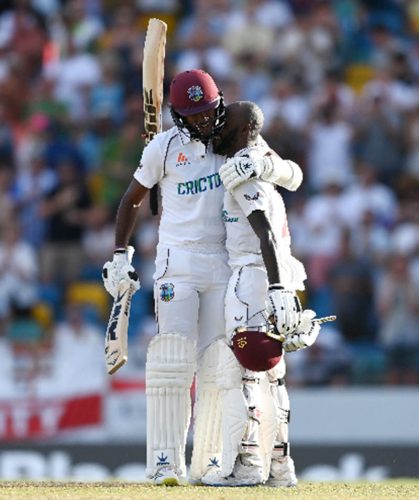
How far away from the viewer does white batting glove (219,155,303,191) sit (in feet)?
20.7

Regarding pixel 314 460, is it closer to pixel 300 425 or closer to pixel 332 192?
pixel 300 425

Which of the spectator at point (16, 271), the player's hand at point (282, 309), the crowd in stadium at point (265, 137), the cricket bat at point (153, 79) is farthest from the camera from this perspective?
the spectator at point (16, 271)

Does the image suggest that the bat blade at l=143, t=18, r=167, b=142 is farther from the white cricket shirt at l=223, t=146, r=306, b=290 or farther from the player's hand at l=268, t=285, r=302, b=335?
the player's hand at l=268, t=285, r=302, b=335

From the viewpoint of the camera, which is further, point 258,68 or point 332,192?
point 258,68

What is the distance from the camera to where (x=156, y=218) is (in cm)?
1185

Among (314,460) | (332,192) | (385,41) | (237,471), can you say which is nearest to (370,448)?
(314,460)

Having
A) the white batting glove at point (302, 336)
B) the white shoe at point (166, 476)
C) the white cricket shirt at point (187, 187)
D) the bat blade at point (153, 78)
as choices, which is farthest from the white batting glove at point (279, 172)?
the white shoe at point (166, 476)

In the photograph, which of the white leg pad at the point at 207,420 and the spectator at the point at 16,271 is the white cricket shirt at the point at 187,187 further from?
the spectator at the point at 16,271

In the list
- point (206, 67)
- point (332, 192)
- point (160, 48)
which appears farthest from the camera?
point (206, 67)

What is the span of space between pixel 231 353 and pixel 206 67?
6792 mm

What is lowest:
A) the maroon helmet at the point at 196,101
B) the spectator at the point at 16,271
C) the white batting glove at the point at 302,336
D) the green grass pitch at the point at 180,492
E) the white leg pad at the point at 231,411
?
the green grass pitch at the point at 180,492

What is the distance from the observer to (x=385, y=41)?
532 inches

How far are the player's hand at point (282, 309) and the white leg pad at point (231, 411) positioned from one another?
33cm

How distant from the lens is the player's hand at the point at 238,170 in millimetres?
6309
